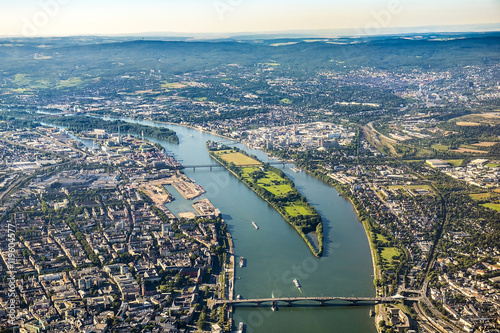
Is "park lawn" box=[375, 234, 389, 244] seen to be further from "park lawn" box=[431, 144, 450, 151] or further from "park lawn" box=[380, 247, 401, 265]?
"park lawn" box=[431, 144, 450, 151]

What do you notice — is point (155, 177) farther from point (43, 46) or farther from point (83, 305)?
point (43, 46)

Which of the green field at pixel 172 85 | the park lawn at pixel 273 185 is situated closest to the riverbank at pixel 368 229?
the park lawn at pixel 273 185

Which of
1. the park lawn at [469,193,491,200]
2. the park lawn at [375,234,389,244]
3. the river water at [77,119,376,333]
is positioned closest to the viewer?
the river water at [77,119,376,333]

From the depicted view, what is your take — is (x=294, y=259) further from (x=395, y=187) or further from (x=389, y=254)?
(x=395, y=187)

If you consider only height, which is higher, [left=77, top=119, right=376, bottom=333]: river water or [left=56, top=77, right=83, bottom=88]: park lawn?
[left=56, top=77, right=83, bottom=88]: park lawn

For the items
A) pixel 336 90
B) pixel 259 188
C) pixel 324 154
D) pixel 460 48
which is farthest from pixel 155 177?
pixel 460 48

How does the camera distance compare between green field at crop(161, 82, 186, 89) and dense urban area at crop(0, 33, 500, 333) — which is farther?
green field at crop(161, 82, 186, 89)

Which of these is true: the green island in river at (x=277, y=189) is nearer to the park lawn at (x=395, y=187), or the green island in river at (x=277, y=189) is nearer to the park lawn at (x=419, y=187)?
the park lawn at (x=395, y=187)

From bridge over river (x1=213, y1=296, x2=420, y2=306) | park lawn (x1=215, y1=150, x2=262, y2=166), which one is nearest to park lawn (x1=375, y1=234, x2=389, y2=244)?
bridge over river (x1=213, y1=296, x2=420, y2=306)
